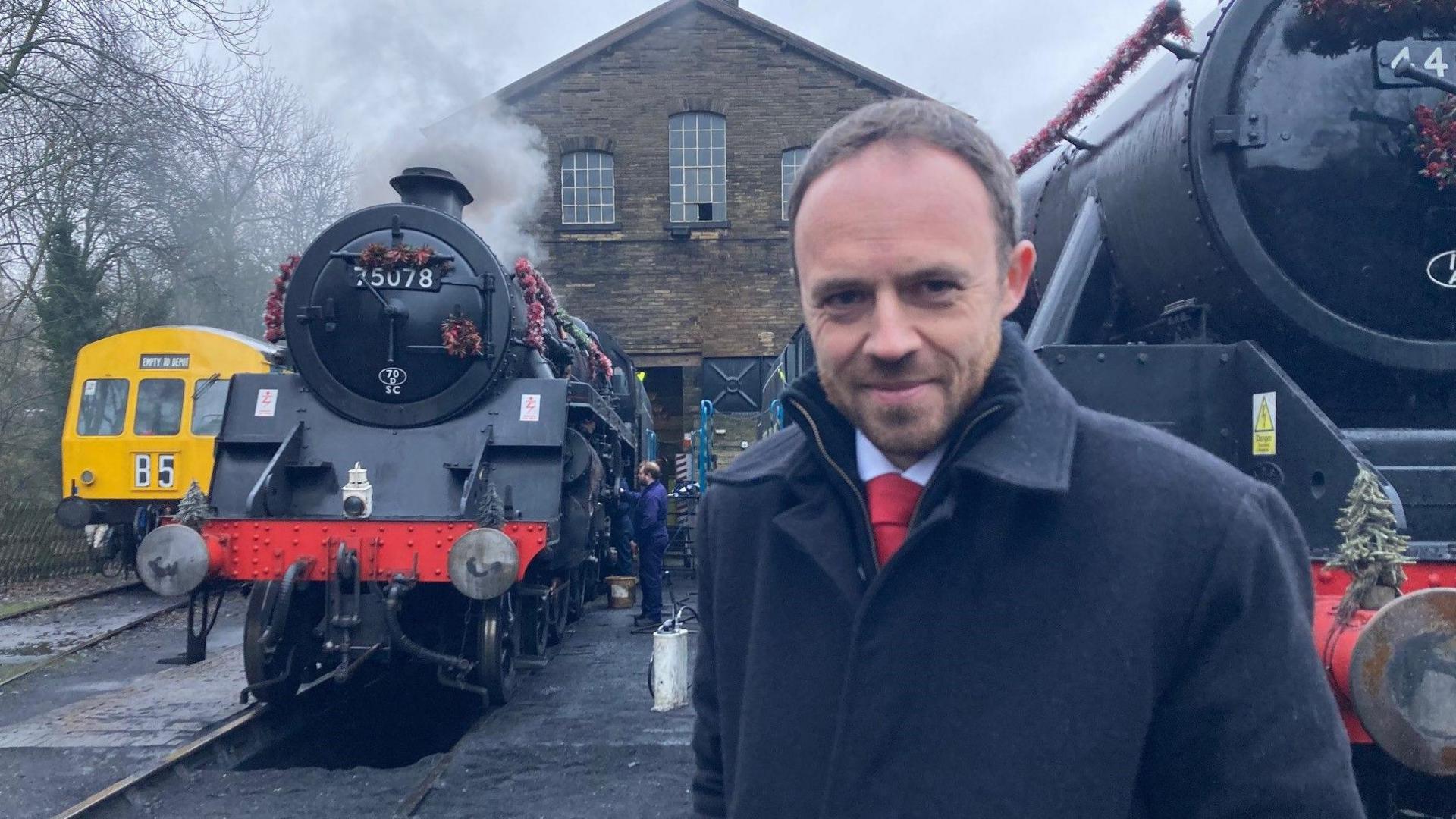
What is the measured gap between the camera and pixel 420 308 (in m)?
7.03

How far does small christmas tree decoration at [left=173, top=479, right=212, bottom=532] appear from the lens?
6168mm

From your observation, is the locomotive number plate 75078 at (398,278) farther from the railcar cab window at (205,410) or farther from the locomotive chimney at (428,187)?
the railcar cab window at (205,410)

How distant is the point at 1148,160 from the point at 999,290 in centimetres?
233

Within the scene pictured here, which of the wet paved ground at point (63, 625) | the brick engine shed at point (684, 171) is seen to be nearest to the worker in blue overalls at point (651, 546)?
the wet paved ground at point (63, 625)

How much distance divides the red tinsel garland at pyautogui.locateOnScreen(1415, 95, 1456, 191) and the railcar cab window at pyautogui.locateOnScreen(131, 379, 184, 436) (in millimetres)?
14576

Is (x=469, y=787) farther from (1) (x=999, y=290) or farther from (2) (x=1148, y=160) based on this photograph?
(1) (x=999, y=290)

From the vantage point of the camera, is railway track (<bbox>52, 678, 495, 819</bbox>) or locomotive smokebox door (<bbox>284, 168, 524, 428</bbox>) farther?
locomotive smokebox door (<bbox>284, 168, 524, 428</bbox>)

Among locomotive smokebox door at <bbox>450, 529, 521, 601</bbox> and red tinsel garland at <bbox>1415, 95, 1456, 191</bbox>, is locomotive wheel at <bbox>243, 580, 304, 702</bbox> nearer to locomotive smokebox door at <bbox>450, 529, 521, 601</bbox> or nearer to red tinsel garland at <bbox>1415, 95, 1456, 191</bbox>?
locomotive smokebox door at <bbox>450, 529, 521, 601</bbox>

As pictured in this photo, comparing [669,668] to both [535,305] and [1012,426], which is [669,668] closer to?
[535,305]

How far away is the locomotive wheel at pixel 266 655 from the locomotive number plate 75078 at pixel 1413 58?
5670 mm

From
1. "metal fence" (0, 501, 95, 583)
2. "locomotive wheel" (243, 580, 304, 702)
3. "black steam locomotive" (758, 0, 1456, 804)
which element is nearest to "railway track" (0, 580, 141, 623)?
"metal fence" (0, 501, 95, 583)

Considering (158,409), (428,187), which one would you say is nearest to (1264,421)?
(428,187)

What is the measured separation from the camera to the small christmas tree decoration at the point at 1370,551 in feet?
7.84

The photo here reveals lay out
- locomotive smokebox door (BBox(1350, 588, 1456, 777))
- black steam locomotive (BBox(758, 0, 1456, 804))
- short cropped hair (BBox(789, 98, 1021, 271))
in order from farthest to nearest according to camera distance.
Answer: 1. black steam locomotive (BBox(758, 0, 1456, 804))
2. locomotive smokebox door (BBox(1350, 588, 1456, 777))
3. short cropped hair (BBox(789, 98, 1021, 271))
